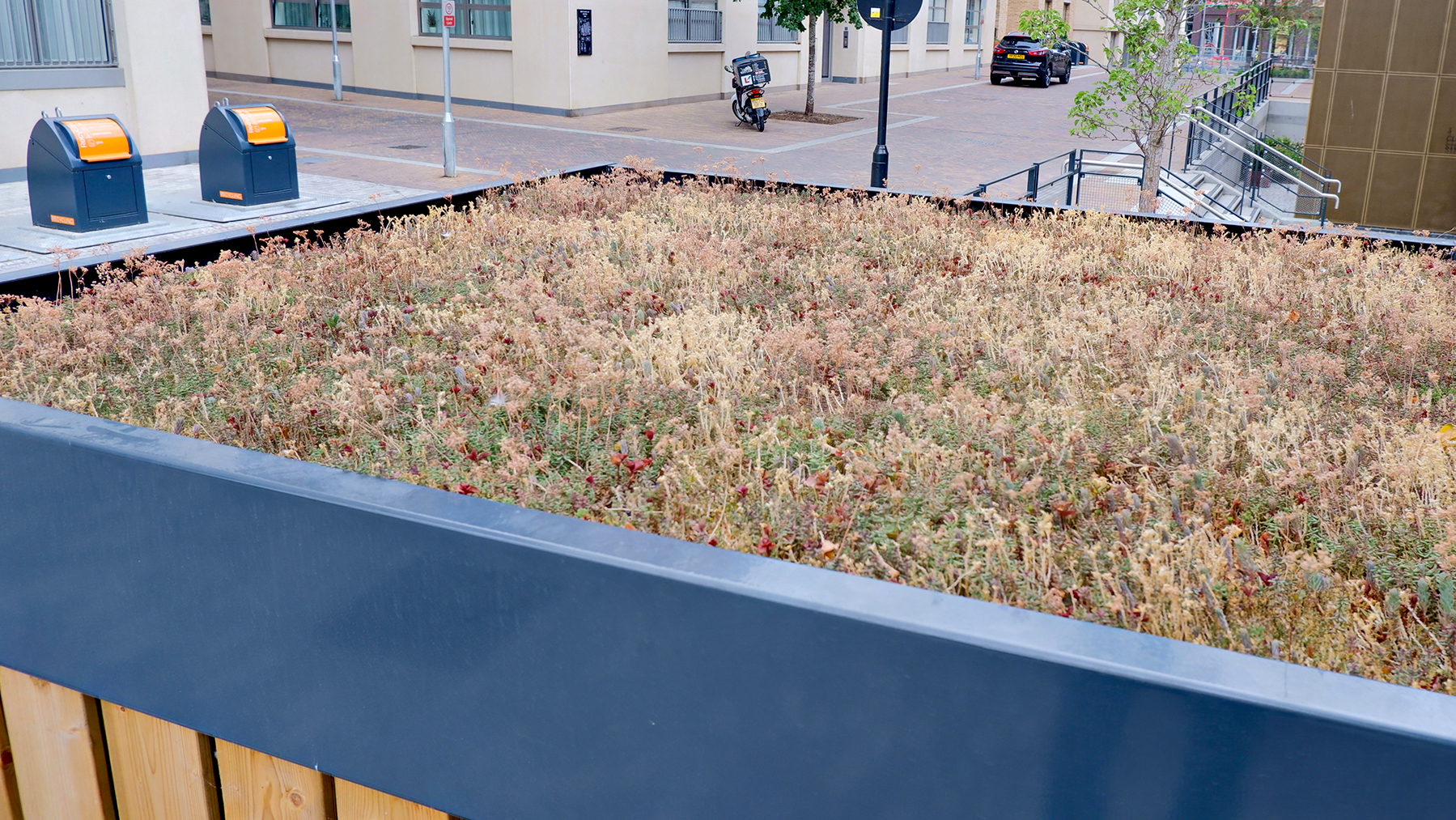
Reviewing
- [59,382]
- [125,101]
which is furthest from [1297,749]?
[125,101]

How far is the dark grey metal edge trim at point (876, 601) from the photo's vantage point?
1.57 m

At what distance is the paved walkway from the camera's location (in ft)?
57.2

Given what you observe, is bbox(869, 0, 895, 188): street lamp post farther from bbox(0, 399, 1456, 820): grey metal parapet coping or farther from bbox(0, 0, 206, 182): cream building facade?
bbox(0, 0, 206, 182): cream building facade

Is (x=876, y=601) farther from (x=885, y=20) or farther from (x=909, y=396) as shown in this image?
(x=885, y=20)

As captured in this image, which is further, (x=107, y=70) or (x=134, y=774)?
(x=107, y=70)

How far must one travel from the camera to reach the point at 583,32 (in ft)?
77.8

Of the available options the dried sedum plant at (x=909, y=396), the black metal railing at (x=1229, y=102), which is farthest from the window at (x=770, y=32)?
the dried sedum plant at (x=909, y=396)

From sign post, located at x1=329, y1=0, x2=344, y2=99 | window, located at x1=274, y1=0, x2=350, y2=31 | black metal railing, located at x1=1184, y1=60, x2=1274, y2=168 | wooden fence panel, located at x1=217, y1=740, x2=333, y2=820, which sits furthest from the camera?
window, located at x1=274, y1=0, x2=350, y2=31

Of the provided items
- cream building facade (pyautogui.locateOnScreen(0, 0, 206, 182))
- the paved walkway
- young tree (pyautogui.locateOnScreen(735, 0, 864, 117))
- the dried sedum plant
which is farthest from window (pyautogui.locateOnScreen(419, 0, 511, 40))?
the dried sedum plant

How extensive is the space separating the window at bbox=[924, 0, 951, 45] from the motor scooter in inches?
822

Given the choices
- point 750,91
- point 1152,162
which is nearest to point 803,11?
point 750,91

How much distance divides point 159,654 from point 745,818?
1406 mm

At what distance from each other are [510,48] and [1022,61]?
2185 cm

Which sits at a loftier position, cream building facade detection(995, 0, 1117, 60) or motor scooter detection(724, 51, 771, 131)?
cream building facade detection(995, 0, 1117, 60)
